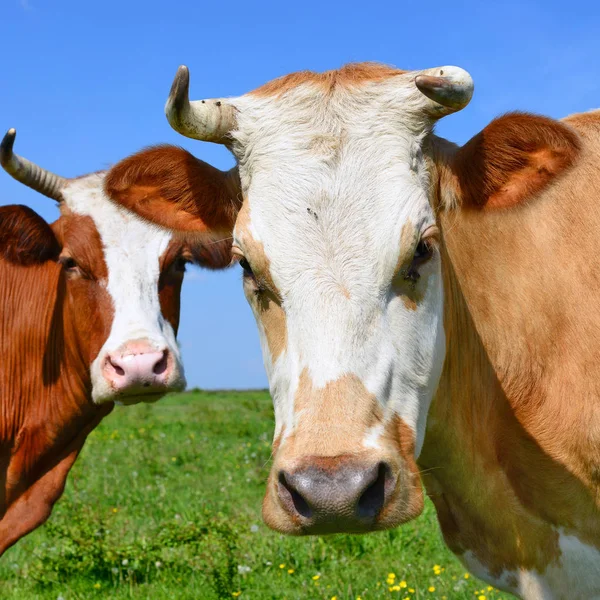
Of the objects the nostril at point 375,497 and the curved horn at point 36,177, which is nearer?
the nostril at point 375,497

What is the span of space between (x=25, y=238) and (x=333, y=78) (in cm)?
373

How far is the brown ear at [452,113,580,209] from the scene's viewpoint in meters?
3.35

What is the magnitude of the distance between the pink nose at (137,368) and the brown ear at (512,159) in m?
2.87

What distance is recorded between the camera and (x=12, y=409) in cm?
630

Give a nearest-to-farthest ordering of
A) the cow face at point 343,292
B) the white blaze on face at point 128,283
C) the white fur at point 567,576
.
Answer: the cow face at point 343,292
the white fur at point 567,576
the white blaze on face at point 128,283

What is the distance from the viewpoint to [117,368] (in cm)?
575

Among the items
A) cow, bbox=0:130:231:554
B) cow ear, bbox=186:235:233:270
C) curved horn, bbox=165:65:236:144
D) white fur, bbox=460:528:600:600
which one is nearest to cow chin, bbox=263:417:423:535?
white fur, bbox=460:528:600:600

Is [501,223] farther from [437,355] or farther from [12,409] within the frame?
[12,409]

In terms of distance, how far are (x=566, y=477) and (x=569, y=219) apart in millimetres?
1181

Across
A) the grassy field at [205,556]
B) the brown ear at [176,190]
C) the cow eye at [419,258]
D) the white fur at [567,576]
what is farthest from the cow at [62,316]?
the cow eye at [419,258]

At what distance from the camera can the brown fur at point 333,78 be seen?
11.2ft

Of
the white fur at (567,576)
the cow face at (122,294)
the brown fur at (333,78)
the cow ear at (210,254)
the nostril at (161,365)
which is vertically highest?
the brown fur at (333,78)

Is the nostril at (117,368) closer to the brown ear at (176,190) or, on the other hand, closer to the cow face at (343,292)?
the brown ear at (176,190)

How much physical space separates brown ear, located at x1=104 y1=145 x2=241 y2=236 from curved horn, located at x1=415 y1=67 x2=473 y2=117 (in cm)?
105
